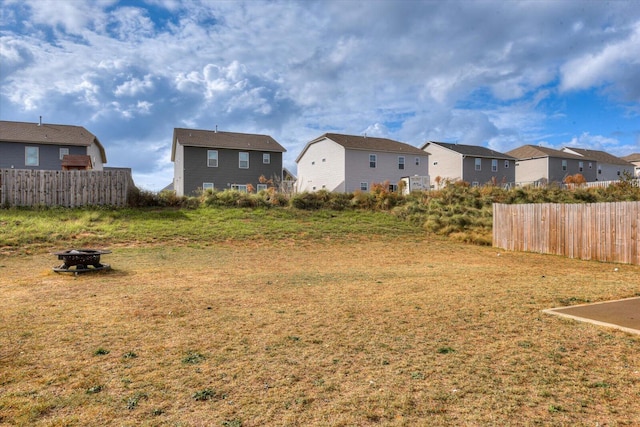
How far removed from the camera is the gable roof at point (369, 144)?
3603 cm

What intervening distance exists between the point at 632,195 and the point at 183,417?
103 feet

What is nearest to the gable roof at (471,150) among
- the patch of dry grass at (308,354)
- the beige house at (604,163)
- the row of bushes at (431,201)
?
the beige house at (604,163)

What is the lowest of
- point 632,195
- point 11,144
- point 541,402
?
point 541,402

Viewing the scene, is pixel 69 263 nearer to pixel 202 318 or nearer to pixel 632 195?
pixel 202 318

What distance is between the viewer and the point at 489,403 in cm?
331

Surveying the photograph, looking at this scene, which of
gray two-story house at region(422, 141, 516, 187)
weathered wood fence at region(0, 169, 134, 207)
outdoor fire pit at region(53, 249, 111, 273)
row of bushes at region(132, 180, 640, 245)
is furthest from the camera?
gray two-story house at region(422, 141, 516, 187)

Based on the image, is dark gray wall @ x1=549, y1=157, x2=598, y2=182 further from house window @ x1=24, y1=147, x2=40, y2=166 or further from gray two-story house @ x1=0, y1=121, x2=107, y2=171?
house window @ x1=24, y1=147, x2=40, y2=166

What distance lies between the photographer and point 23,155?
97.8ft

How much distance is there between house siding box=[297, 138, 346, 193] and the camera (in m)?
35.8

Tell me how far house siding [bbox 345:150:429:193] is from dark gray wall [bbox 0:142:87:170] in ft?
70.5

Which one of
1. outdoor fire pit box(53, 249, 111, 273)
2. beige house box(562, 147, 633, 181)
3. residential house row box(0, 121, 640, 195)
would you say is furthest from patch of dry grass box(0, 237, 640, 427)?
beige house box(562, 147, 633, 181)

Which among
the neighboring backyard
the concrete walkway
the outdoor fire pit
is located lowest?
the neighboring backyard

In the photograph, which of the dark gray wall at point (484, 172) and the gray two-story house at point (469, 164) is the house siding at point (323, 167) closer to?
the gray two-story house at point (469, 164)

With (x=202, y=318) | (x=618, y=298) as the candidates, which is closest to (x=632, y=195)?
(x=618, y=298)
